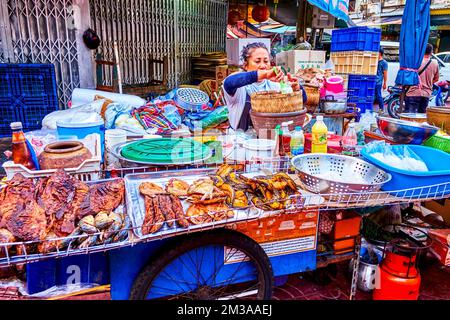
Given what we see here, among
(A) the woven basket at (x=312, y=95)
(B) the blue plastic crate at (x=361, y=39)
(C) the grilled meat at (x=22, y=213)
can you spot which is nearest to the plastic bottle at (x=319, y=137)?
(A) the woven basket at (x=312, y=95)

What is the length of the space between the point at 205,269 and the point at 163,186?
0.58 m

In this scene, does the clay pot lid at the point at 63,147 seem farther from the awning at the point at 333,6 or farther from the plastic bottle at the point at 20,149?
the awning at the point at 333,6

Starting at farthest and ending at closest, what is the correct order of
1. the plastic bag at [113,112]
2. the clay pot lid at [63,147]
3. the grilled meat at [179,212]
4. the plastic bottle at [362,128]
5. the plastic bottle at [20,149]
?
1. the plastic bag at [113,112]
2. the plastic bottle at [362,128]
3. the clay pot lid at [63,147]
4. the plastic bottle at [20,149]
5. the grilled meat at [179,212]

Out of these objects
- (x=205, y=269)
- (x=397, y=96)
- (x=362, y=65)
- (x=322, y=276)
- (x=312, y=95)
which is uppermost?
(x=362, y=65)

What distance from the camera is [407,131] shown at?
279 centimetres

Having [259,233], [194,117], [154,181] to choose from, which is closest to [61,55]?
[194,117]

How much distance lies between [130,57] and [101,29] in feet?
2.86

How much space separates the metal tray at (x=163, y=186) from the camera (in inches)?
69.7

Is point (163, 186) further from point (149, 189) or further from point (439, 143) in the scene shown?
point (439, 143)

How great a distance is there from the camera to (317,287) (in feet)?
10.4

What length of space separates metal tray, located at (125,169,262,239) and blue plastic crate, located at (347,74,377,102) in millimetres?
4167

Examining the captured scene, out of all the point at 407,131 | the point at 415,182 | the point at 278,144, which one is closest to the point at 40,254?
the point at 278,144

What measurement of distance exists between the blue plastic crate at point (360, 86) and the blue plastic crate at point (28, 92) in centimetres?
499
